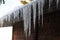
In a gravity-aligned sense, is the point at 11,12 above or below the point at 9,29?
above

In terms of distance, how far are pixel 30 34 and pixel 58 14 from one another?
65 centimetres

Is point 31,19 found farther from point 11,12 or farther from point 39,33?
point 11,12

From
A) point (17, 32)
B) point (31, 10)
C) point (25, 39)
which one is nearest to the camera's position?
point (31, 10)

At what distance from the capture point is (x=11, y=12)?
293cm

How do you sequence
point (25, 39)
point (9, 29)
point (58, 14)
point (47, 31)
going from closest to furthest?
point (58, 14), point (47, 31), point (25, 39), point (9, 29)

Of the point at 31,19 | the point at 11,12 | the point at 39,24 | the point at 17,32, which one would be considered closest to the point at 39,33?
the point at 39,24

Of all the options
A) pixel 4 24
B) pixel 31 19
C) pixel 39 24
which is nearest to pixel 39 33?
pixel 39 24

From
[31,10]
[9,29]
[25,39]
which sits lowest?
[25,39]

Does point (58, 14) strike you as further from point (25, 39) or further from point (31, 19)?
point (25, 39)

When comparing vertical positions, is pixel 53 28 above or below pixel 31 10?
below

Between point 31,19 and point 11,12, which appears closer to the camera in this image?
point 31,19

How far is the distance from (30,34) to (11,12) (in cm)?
63

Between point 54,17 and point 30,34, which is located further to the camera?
point 30,34

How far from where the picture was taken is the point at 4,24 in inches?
128
